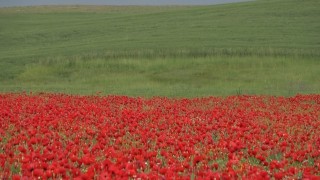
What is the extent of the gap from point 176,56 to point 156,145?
3125 cm

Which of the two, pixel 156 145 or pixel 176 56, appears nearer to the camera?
pixel 156 145

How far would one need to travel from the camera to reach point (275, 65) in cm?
3753

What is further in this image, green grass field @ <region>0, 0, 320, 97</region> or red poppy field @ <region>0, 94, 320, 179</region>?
green grass field @ <region>0, 0, 320, 97</region>

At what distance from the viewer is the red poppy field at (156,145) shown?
741cm

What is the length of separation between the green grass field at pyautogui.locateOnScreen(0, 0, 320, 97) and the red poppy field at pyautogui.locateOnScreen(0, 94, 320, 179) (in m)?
13.9

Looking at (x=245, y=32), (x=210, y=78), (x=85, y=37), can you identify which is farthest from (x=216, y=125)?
(x=85, y=37)

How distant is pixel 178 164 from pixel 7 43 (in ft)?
164

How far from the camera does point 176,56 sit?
133ft

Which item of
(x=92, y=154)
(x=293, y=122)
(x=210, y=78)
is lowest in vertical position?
(x=210, y=78)

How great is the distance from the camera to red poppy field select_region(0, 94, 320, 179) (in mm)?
7412

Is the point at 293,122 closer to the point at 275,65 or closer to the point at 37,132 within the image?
the point at 37,132

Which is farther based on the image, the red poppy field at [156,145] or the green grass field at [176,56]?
the green grass field at [176,56]

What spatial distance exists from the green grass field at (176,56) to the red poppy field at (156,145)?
13.9 metres

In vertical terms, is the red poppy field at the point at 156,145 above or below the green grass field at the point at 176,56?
above
